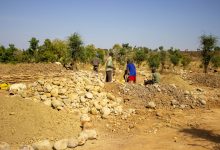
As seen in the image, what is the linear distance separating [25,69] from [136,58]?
48.3 ft

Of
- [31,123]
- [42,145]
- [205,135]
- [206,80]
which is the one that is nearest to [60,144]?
[42,145]

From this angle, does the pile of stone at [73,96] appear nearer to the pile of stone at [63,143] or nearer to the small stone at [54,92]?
the small stone at [54,92]

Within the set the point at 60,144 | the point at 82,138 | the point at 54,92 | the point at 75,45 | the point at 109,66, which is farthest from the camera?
the point at 75,45

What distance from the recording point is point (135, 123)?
823cm

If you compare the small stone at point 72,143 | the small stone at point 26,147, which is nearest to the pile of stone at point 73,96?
the small stone at point 72,143

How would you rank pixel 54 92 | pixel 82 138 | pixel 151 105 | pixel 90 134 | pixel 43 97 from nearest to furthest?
pixel 82 138 < pixel 90 134 < pixel 43 97 < pixel 54 92 < pixel 151 105

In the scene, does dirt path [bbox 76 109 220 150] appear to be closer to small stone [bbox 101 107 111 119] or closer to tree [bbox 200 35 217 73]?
small stone [bbox 101 107 111 119]

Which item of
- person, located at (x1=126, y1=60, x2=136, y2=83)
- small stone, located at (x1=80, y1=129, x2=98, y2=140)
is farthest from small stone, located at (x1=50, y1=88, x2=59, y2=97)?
person, located at (x1=126, y1=60, x2=136, y2=83)

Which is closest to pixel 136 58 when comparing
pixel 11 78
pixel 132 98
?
pixel 11 78

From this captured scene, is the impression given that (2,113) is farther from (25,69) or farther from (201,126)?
(25,69)

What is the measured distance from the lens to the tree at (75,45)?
72.3 ft

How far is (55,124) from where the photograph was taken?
7328 millimetres

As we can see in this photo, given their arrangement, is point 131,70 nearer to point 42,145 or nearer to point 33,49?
point 42,145

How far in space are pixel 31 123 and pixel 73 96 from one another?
2161 millimetres
